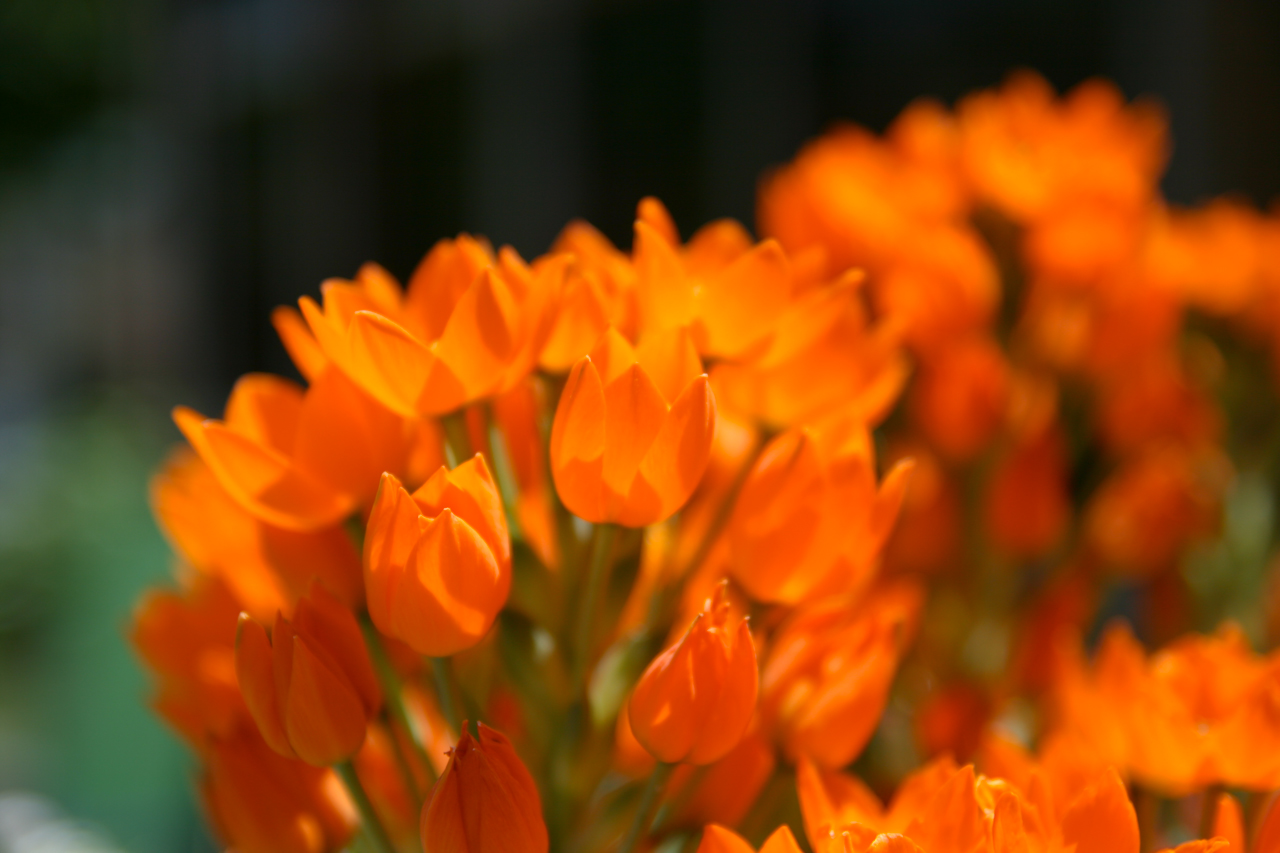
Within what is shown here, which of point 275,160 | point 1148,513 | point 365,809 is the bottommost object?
point 1148,513

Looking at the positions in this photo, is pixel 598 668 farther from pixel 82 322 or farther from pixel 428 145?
pixel 82 322

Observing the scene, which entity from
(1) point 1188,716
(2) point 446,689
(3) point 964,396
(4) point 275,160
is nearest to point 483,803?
(2) point 446,689

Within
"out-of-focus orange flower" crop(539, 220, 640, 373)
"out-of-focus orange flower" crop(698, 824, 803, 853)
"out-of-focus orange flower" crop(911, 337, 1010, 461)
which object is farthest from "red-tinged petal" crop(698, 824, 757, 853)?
"out-of-focus orange flower" crop(911, 337, 1010, 461)

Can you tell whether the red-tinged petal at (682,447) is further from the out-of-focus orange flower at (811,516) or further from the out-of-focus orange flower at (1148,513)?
the out-of-focus orange flower at (1148,513)

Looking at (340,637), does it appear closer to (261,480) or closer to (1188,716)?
(261,480)

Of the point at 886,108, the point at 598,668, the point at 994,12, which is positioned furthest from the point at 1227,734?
the point at 886,108

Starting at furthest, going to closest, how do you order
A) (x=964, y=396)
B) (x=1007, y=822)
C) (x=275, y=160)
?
(x=275, y=160) < (x=964, y=396) < (x=1007, y=822)

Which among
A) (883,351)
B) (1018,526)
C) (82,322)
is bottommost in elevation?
(1018,526)
